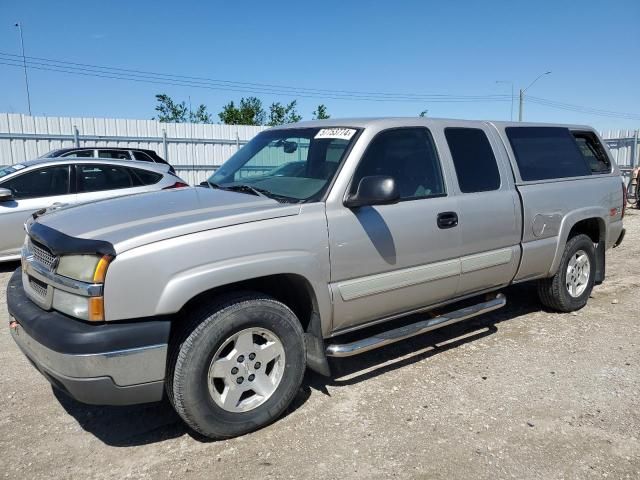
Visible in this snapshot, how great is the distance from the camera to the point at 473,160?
4273 millimetres

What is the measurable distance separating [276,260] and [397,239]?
0.96m

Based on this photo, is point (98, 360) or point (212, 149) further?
point (212, 149)

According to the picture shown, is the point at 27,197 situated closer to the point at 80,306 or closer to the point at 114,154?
the point at 80,306

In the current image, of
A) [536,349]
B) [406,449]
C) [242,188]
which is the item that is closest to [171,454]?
[406,449]

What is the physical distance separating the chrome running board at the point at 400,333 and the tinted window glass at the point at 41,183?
5.48 metres

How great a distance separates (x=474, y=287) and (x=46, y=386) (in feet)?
11.0

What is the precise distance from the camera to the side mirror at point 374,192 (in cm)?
329

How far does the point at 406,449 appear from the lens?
303 cm

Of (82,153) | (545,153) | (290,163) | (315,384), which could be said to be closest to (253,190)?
(290,163)

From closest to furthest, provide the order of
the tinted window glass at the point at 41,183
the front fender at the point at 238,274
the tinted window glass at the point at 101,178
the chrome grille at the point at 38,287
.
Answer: the front fender at the point at 238,274
the chrome grille at the point at 38,287
the tinted window glass at the point at 41,183
the tinted window glass at the point at 101,178

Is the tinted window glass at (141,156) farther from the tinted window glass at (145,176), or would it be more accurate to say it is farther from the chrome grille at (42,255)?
the chrome grille at (42,255)

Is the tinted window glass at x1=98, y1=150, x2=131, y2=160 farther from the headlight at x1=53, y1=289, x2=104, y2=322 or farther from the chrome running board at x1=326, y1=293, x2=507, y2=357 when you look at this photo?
the headlight at x1=53, y1=289, x2=104, y2=322

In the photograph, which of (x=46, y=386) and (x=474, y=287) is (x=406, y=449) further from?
(x=46, y=386)

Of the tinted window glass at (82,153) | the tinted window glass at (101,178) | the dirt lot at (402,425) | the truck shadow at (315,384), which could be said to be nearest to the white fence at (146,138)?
the tinted window glass at (82,153)
